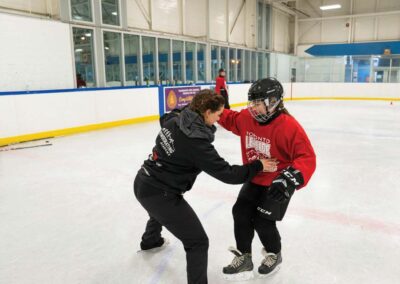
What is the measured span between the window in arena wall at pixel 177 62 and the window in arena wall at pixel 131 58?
1760 millimetres

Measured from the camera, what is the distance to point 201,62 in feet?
41.4

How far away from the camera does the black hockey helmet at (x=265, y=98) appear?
5.52 ft

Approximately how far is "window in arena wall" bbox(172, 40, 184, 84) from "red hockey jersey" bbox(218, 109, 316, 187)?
977 cm

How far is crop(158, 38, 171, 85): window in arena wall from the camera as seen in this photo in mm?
10875

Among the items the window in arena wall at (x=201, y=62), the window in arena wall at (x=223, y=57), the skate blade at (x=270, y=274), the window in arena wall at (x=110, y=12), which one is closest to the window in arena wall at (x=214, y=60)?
the window in arena wall at (x=223, y=57)

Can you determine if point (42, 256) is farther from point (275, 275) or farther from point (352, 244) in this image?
point (352, 244)

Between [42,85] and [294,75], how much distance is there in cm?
1557

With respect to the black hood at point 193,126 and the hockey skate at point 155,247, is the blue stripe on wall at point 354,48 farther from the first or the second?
the black hood at point 193,126

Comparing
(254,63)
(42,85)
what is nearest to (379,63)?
(254,63)

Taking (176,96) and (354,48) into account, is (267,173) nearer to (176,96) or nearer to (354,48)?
(176,96)

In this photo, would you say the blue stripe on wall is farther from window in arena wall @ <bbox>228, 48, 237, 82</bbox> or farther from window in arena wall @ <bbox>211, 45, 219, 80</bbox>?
window in arena wall @ <bbox>211, 45, 219, 80</bbox>

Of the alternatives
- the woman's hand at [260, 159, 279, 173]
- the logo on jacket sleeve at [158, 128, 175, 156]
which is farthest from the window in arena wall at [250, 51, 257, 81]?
the logo on jacket sleeve at [158, 128, 175, 156]

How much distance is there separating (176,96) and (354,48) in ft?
42.9

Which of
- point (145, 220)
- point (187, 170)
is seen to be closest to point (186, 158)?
point (187, 170)
